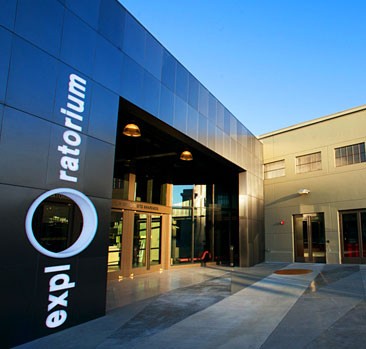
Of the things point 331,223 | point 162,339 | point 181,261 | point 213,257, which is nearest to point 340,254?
point 331,223

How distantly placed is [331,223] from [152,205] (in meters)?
8.45

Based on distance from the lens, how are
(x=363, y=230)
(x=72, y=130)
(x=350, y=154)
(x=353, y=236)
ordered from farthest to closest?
(x=350, y=154), (x=353, y=236), (x=363, y=230), (x=72, y=130)

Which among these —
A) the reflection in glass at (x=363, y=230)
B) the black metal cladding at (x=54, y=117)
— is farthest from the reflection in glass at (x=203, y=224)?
the black metal cladding at (x=54, y=117)

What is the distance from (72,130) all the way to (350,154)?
13430 millimetres

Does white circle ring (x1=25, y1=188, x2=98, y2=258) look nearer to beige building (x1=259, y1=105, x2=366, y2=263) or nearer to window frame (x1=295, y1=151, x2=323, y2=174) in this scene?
beige building (x1=259, y1=105, x2=366, y2=263)

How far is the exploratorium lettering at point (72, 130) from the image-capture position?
19.5 feet

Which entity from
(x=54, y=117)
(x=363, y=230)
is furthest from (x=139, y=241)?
(x=363, y=230)

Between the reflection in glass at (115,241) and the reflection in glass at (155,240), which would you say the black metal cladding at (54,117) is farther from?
the reflection in glass at (155,240)

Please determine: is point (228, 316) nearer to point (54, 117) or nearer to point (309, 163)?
point (54, 117)

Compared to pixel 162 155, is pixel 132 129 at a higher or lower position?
lower


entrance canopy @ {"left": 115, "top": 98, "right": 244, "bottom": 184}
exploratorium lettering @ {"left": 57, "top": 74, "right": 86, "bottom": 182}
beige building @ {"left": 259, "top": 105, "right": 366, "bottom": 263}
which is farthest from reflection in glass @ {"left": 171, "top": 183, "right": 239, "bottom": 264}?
exploratorium lettering @ {"left": 57, "top": 74, "right": 86, "bottom": 182}

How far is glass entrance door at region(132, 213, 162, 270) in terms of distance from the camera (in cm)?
1296

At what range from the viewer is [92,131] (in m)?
6.61

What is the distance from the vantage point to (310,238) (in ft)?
52.8
